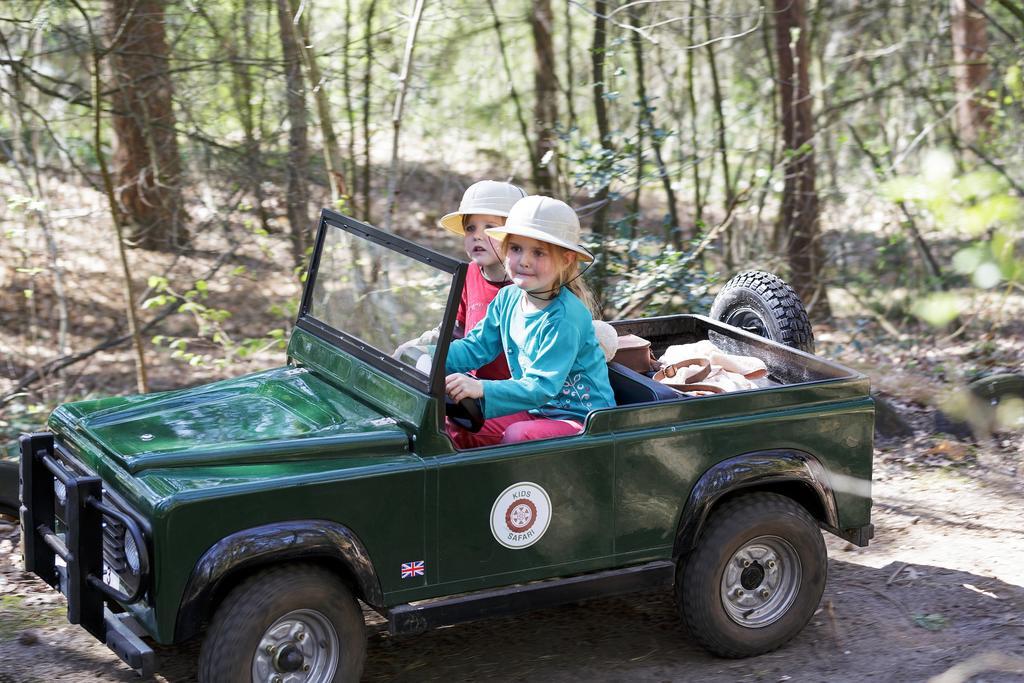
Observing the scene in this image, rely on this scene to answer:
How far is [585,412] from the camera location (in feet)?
13.4

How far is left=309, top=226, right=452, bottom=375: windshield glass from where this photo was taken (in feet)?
12.6

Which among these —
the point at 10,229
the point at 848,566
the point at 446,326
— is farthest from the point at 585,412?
the point at 10,229

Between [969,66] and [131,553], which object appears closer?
[131,553]

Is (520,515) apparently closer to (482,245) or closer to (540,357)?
(540,357)

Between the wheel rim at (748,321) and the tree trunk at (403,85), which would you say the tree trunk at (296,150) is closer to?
the tree trunk at (403,85)

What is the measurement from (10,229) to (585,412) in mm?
5146

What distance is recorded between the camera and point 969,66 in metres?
11.0

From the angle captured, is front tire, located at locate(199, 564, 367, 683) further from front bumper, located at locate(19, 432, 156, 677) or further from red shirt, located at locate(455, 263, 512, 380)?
red shirt, located at locate(455, 263, 512, 380)

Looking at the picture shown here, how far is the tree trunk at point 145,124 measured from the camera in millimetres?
8039

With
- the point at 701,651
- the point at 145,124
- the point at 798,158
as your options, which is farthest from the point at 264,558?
the point at 798,158

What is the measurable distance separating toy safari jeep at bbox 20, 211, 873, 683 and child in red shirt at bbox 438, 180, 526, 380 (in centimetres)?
58

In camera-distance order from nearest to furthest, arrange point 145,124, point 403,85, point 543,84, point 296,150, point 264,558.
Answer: point 264,558
point 403,85
point 145,124
point 296,150
point 543,84

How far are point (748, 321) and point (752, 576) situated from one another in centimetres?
165

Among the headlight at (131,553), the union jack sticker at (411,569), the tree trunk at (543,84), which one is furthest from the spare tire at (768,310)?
the tree trunk at (543,84)
